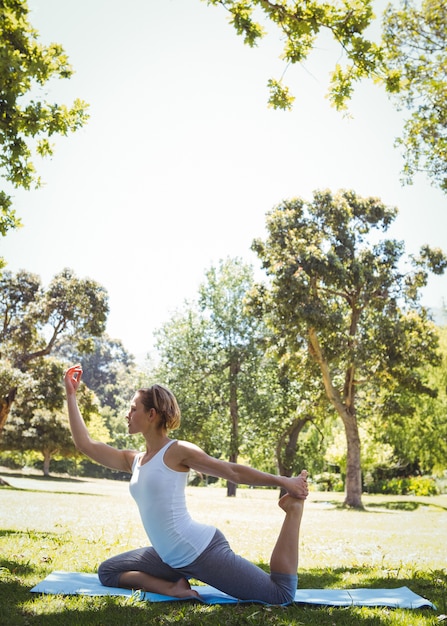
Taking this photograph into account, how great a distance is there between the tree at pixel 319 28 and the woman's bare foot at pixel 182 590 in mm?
7543

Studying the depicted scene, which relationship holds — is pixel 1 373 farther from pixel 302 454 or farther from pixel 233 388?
pixel 302 454

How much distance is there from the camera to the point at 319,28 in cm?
848

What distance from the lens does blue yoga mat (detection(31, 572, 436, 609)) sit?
4.75 meters

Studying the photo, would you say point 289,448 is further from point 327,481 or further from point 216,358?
point 327,481

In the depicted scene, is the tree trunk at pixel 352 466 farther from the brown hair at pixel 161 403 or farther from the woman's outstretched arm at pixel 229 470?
the brown hair at pixel 161 403

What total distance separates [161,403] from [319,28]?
21.6 ft

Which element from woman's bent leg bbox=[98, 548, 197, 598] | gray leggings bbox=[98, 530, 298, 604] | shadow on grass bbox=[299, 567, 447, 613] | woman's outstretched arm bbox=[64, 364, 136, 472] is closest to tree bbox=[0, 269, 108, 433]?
shadow on grass bbox=[299, 567, 447, 613]

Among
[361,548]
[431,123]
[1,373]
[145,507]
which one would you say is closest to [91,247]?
[1,373]

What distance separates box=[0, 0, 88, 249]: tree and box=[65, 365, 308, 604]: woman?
15.2ft

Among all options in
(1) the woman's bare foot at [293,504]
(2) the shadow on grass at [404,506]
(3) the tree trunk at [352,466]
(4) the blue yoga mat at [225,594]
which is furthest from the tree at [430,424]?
(1) the woman's bare foot at [293,504]

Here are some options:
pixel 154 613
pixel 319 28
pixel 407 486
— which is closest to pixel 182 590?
pixel 154 613

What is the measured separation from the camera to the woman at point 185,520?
4445 mm

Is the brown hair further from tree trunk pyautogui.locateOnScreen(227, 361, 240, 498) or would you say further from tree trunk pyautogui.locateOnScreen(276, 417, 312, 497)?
tree trunk pyautogui.locateOnScreen(276, 417, 312, 497)

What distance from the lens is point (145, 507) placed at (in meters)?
4.55
